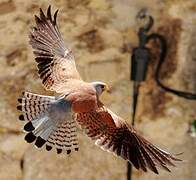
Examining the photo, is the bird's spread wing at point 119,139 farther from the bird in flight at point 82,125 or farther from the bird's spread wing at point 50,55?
the bird's spread wing at point 50,55

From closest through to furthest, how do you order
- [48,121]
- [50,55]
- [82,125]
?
[48,121], [82,125], [50,55]

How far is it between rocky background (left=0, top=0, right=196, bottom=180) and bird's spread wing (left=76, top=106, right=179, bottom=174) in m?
1.48

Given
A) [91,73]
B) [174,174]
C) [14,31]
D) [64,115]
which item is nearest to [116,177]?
[174,174]

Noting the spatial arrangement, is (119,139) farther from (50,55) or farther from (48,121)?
(50,55)

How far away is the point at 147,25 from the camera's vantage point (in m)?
4.52

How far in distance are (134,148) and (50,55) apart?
1.97ft

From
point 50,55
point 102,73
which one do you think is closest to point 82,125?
point 50,55

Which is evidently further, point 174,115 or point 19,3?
point 174,115

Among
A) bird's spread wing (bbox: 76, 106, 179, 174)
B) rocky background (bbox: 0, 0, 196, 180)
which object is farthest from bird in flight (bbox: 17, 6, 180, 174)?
rocky background (bbox: 0, 0, 196, 180)

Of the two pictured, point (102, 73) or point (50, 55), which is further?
point (102, 73)

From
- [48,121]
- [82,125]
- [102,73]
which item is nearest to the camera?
[48,121]

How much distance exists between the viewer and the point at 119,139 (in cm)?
297

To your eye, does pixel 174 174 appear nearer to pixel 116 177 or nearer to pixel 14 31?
pixel 116 177

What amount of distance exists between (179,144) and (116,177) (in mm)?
416
